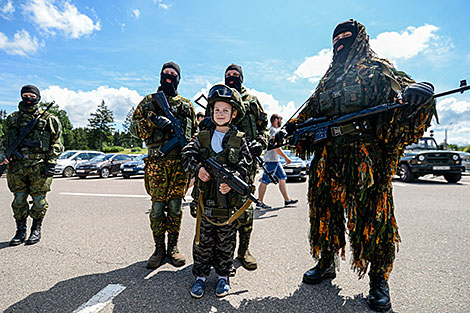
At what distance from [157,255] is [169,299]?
2.49ft

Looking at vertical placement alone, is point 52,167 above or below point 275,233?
above

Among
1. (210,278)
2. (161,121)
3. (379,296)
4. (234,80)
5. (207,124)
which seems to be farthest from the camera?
(234,80)

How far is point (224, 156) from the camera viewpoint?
2.33 metres

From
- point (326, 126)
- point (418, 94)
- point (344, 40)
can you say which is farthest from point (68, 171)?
point (418, 94)

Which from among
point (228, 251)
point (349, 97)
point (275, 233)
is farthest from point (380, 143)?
point (275, 233)

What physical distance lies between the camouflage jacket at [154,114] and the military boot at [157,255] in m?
1.05

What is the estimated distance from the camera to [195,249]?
2.38 metres

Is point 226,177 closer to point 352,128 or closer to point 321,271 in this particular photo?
point 352,128

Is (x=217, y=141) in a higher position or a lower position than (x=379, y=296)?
higher

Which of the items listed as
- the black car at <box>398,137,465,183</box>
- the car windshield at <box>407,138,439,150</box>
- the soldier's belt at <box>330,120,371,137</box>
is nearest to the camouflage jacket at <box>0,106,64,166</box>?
the soldier's belt at <box>330,120,371,137</box>

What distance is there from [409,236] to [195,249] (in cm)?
318

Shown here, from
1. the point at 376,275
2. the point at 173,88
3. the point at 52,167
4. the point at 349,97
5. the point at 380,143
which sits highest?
the point at 173,88

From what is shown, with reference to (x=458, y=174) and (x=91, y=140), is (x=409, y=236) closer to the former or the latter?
(x=458, y=174)

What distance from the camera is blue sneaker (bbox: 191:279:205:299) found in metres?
2.19
